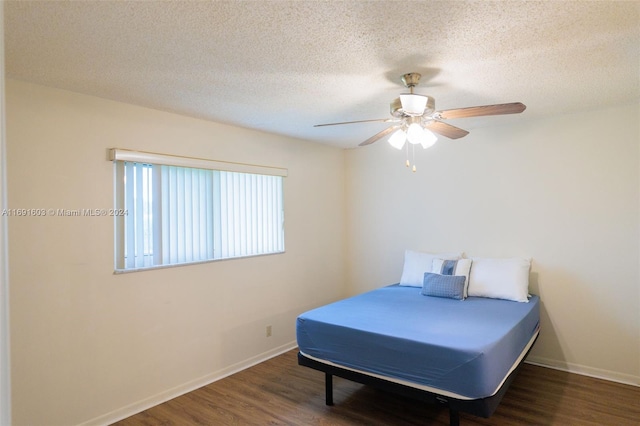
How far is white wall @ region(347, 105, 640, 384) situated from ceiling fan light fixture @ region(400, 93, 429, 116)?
6.36ft

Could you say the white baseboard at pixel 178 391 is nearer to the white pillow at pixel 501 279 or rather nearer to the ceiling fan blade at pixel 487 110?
the white pillow at pixel 501 279

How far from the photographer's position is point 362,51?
208cm

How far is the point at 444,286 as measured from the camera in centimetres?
358

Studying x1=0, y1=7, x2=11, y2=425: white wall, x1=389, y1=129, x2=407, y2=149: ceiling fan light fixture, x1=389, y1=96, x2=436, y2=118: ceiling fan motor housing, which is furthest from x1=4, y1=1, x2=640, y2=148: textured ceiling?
x1=0, y1=7, x2=11, y2=425: white wall

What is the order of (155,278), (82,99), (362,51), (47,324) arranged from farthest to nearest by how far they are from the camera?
1. (155,278)
2. (82,99)
3. (47,324)
4. (362,51)

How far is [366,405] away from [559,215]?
8.31ft

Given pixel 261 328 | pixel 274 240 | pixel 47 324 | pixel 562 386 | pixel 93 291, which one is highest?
pixel 274 240

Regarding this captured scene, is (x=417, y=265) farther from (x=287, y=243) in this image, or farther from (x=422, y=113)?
Answer: (x=422, y=113)

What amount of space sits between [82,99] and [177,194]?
3.26ft

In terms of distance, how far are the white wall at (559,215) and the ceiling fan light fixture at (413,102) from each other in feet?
6.36

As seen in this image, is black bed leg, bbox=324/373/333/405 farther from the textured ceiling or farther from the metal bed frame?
the textured ceiling

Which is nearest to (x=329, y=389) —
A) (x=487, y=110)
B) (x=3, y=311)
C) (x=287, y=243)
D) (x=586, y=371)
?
(x=287, y=243)

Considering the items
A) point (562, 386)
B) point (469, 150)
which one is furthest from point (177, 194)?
point (562, 386)

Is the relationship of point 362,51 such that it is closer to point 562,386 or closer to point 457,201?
point 457,201
